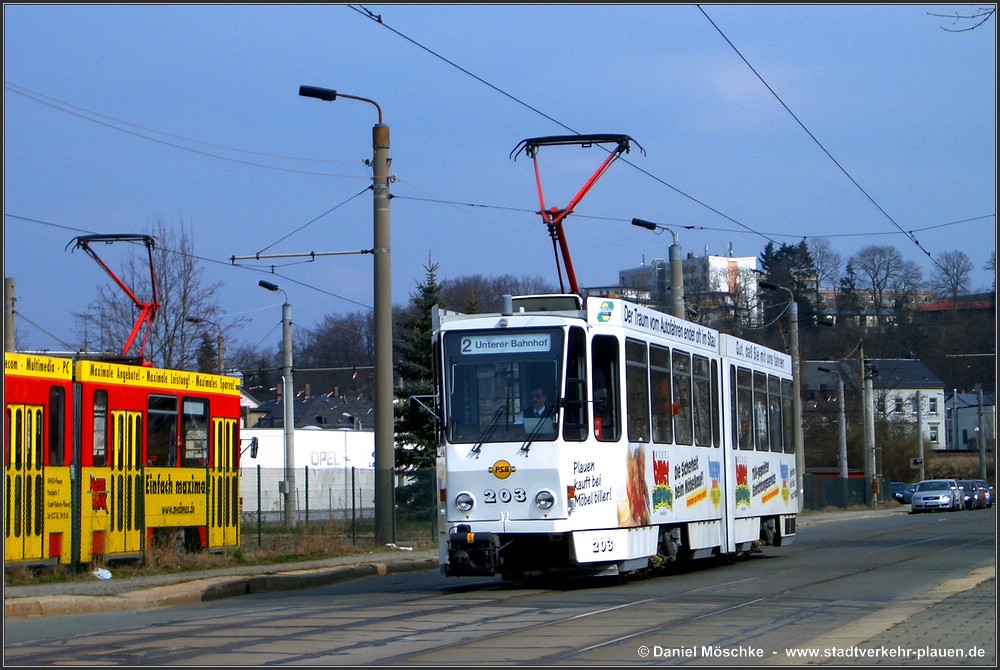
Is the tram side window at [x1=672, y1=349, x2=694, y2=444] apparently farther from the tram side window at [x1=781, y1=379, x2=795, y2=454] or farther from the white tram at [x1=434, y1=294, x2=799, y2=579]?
the tram side window at [x1=781, y1=379, x2=795, y2=454]

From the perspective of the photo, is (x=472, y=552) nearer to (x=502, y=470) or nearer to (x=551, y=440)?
(x=502, y=470)

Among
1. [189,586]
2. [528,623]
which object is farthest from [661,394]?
[189,586]

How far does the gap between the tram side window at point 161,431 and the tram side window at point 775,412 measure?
9.73 meters

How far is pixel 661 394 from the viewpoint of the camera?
663 inches

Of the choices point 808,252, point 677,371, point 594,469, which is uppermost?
point 808,252

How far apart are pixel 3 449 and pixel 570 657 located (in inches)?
417

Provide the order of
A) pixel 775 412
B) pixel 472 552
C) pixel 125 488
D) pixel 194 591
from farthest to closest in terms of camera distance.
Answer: pixel 775 412 → pixel 125 488 → pixel 194 591 → pixel 472 552

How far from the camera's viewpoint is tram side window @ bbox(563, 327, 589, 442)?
14.9m

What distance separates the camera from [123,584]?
56.1 feet

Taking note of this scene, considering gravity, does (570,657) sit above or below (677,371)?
below

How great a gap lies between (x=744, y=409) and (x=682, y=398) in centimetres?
320

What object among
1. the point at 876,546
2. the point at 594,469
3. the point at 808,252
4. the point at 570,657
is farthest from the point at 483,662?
the point at 808,252

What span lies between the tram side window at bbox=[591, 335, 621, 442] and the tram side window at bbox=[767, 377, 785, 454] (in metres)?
7.38

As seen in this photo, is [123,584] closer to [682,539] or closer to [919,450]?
[682,539]
